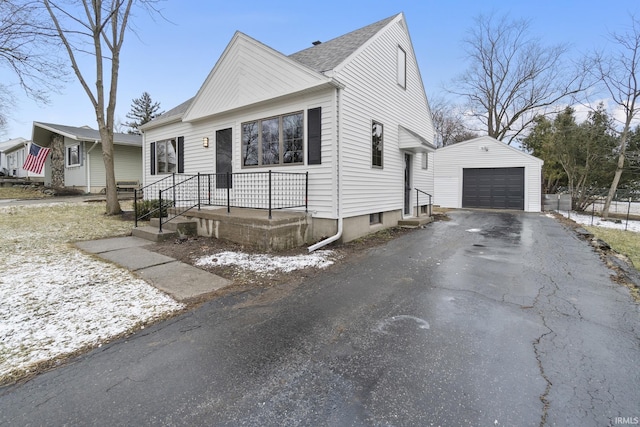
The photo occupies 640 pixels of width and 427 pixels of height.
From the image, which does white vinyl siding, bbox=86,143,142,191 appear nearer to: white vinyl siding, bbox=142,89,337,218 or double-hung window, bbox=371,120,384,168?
white vinyl siding, bbox=142,89,337,218

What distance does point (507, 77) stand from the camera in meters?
25.5

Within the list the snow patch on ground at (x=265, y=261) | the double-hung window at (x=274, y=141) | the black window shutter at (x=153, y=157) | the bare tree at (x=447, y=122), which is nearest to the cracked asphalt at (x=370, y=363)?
the snow patch on ground at (x=265, y=261)

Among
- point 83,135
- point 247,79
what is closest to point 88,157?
point 83,135

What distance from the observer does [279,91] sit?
23.2ft

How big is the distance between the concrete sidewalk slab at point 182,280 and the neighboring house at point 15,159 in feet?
87.8

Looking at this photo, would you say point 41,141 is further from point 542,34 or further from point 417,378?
point 542,34

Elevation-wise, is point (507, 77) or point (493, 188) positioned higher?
point (507, 77)

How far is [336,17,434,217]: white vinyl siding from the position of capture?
22.7 feet

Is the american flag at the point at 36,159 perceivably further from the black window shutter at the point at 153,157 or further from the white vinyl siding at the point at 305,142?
the white vinyl siding at the point at 305,142

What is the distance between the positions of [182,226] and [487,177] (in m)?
15.7

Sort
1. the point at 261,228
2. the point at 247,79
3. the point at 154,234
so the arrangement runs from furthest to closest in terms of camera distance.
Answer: the point at 247,79 → the point at 154,234 → the point at 261,228

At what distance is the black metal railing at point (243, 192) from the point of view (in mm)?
7219

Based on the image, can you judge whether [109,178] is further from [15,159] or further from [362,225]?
[15,159]

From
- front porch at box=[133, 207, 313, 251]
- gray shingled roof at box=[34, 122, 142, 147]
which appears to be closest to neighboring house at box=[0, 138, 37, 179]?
gray shingled roof at box=[34, 122, 142, 147]
